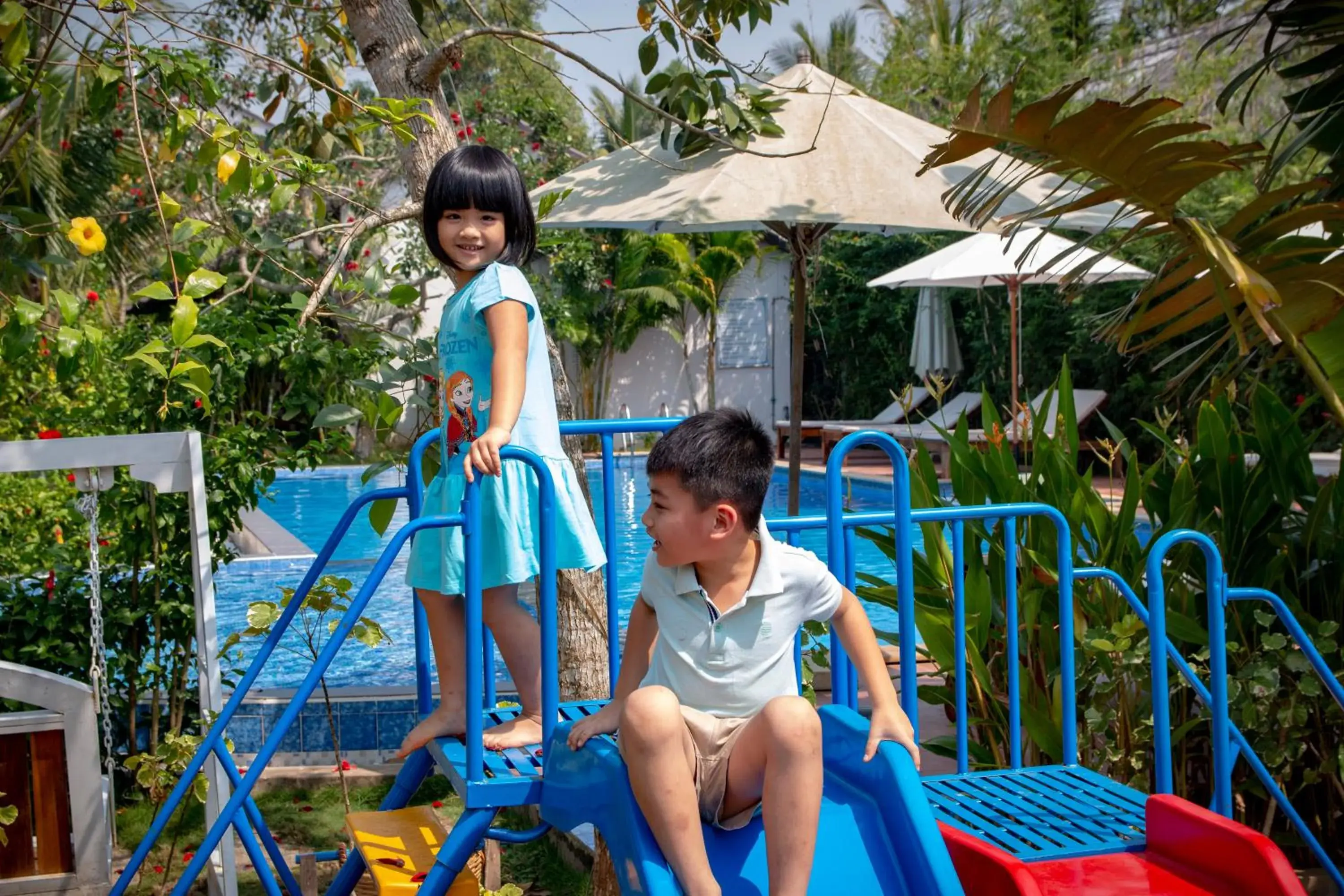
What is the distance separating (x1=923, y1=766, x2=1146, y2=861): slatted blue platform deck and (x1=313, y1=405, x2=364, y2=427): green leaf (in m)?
1.86

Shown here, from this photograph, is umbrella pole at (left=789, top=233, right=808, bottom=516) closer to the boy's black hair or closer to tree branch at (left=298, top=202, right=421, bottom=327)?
tree branch at (left=298, top=202, right=421, bottom=327)

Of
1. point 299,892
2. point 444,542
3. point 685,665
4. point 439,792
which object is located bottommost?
point 439,792

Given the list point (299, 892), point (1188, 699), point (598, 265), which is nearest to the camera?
Answer: point (299, 892)

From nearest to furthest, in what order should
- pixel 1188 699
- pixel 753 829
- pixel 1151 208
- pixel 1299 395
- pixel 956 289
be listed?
pixel 753 829 → pixel 1151 208 → pixel 1188 699 → pixel 1299 395 → pixel 956 289

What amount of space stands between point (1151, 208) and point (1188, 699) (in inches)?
61.5

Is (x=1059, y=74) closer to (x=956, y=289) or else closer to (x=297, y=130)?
(x=956, y=289)

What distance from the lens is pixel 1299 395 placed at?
11.4 metres

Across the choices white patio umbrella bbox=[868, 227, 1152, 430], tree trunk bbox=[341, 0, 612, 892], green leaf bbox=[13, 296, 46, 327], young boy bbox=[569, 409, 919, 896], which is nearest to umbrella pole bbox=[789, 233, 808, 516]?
tree trunk bbox=[341, 0, 612, 892]

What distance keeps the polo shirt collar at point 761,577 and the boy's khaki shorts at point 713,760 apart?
230mm


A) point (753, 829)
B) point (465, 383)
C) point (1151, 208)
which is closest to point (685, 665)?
point (753, 829)

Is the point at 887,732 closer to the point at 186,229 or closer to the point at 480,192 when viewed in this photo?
the point at 480,192

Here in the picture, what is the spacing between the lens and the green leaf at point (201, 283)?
2846mm

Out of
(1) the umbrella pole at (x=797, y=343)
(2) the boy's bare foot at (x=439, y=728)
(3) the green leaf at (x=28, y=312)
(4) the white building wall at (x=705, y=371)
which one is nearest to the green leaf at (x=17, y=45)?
(3) the green leaf at (x=28, y=312)

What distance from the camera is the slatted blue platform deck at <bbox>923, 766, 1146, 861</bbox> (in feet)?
8.67
